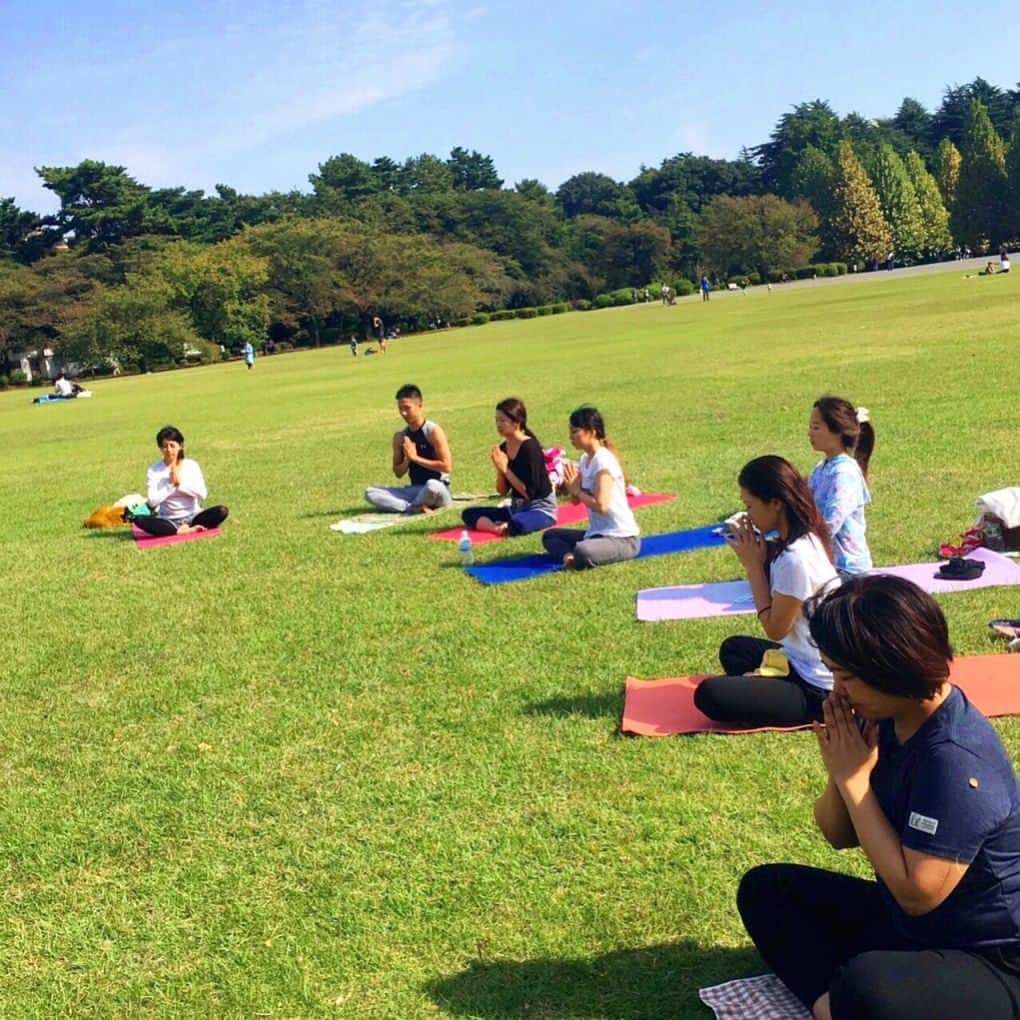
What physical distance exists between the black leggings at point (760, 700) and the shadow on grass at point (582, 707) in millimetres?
564

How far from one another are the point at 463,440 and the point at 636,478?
5.24m

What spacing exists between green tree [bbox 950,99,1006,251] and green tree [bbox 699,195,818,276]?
11.4 meters

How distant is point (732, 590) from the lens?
7207 millimetres

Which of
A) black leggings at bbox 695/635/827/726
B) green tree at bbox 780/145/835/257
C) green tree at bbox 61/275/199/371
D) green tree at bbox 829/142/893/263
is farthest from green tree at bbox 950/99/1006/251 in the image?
black leggings at bbox 695/635/827/726

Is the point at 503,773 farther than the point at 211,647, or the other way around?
the point at 211,647

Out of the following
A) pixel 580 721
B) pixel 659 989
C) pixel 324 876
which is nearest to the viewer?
pixel 659 989

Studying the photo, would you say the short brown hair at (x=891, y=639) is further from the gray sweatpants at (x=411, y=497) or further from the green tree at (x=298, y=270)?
the green tree at (x=298, y=270)

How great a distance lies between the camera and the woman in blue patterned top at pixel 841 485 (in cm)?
636

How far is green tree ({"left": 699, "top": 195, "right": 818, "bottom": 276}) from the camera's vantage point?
289ft

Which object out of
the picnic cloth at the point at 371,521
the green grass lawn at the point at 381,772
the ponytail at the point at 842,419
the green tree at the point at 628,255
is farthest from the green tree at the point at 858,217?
the ponytail at the point at 842,419

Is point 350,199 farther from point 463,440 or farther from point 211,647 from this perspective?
point 211,647

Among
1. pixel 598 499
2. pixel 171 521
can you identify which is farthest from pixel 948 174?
pixel 598 499

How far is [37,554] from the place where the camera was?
36.4ft

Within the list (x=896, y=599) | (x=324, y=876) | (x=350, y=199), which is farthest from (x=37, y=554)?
(x=350, y=199)
